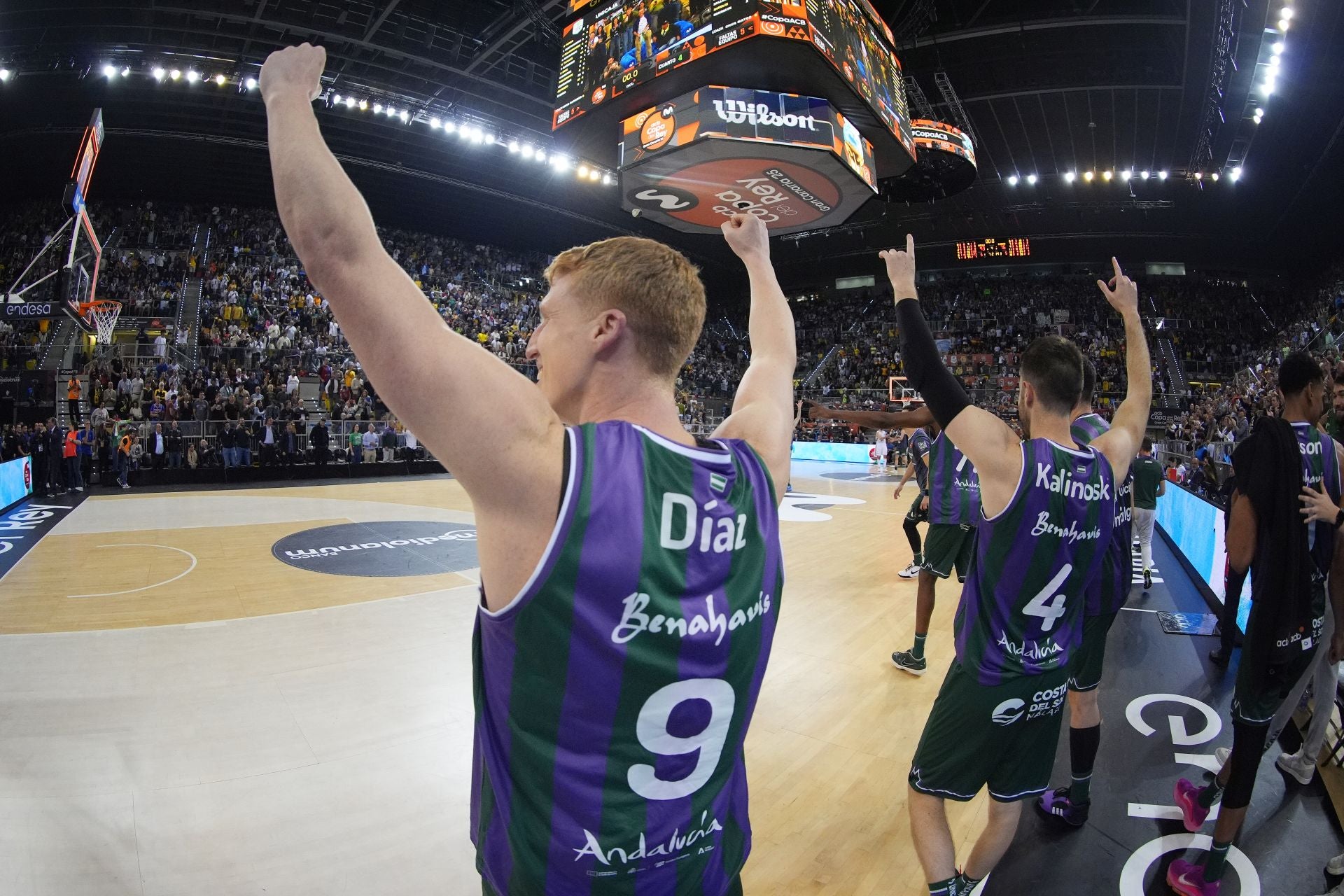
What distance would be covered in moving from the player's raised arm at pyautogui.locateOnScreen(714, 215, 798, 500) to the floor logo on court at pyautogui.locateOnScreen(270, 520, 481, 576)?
6.46m

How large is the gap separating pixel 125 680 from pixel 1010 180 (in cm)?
2269

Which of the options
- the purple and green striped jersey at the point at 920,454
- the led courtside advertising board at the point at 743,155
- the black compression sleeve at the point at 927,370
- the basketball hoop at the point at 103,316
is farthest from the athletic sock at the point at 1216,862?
the basketball hoop at the point at 103,316

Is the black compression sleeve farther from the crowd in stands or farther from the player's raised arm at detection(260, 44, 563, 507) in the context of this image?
the crowd in stands

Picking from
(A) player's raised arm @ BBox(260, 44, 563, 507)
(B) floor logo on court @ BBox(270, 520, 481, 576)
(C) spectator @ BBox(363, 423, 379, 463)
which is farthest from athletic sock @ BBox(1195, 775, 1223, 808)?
(C) spectator @ BBox(363, 423, 379, 463)

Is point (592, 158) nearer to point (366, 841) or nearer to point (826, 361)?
point (366, 841)

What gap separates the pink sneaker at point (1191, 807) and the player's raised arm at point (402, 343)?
3594 mm

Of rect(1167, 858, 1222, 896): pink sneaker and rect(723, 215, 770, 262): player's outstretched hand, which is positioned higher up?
rect(723, 215, 770, 262): player's outstretched hand

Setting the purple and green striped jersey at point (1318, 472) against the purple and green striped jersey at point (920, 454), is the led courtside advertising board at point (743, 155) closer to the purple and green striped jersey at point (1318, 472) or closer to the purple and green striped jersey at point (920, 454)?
the purple and green striped jersey at point (920, 454)

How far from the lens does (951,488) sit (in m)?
5.06

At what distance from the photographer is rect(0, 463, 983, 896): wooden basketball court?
8.84 ft

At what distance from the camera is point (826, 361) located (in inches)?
1257

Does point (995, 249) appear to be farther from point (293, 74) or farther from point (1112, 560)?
point (293, 74)

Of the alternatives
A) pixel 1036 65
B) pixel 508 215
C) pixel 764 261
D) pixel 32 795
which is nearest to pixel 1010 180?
pixel 1036 65

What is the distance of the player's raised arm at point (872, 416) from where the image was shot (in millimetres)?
3275
